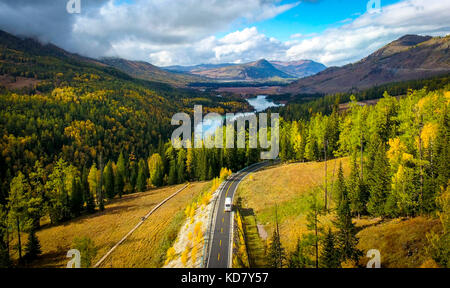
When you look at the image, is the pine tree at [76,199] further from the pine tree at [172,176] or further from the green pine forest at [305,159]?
the pine tree at [172,176]

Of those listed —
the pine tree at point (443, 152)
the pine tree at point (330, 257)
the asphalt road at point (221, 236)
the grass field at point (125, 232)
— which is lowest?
the grass field at point (125, 232)

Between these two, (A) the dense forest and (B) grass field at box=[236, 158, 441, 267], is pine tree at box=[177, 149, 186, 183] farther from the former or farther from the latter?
(A) the dense forest

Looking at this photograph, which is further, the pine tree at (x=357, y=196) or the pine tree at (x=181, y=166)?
the pine tree at (x=181, y=166)

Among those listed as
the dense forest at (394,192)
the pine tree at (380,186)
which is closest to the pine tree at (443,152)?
the dense forest at (394,192)

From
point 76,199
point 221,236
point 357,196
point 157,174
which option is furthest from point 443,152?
point 76,199

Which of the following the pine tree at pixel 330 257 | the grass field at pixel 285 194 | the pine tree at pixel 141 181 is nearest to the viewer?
the pine tree at pixel 330 257

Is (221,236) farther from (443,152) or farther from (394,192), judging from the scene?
(443,152)
